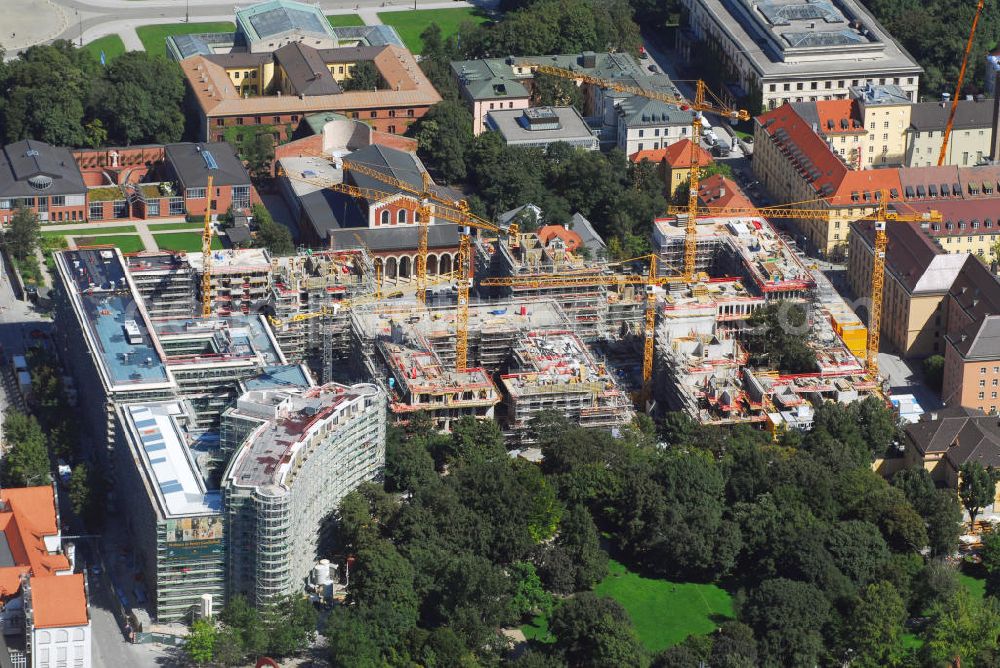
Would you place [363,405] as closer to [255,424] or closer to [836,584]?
[255,424]

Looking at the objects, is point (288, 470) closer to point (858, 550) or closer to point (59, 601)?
point (59, 601)

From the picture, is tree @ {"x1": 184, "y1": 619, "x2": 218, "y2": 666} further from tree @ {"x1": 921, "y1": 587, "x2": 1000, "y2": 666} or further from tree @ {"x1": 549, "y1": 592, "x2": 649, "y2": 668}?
tree @ {"x1": 921, "y1": 587, "x2": 1000, "y2": 666}

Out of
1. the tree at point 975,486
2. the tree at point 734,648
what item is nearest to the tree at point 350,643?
the tree at point 734,648

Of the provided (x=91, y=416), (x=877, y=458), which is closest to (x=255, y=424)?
(x=91, y=416)

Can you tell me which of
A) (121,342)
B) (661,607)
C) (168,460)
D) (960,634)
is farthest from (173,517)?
(960,634)

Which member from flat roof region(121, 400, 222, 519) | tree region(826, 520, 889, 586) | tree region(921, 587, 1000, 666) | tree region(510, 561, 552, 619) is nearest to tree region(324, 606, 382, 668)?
tree region(510, 561, 552, 619)

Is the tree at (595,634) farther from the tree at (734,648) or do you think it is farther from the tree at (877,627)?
the tree at (877,627)

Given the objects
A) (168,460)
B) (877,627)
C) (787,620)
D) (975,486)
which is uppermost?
(168,460)
